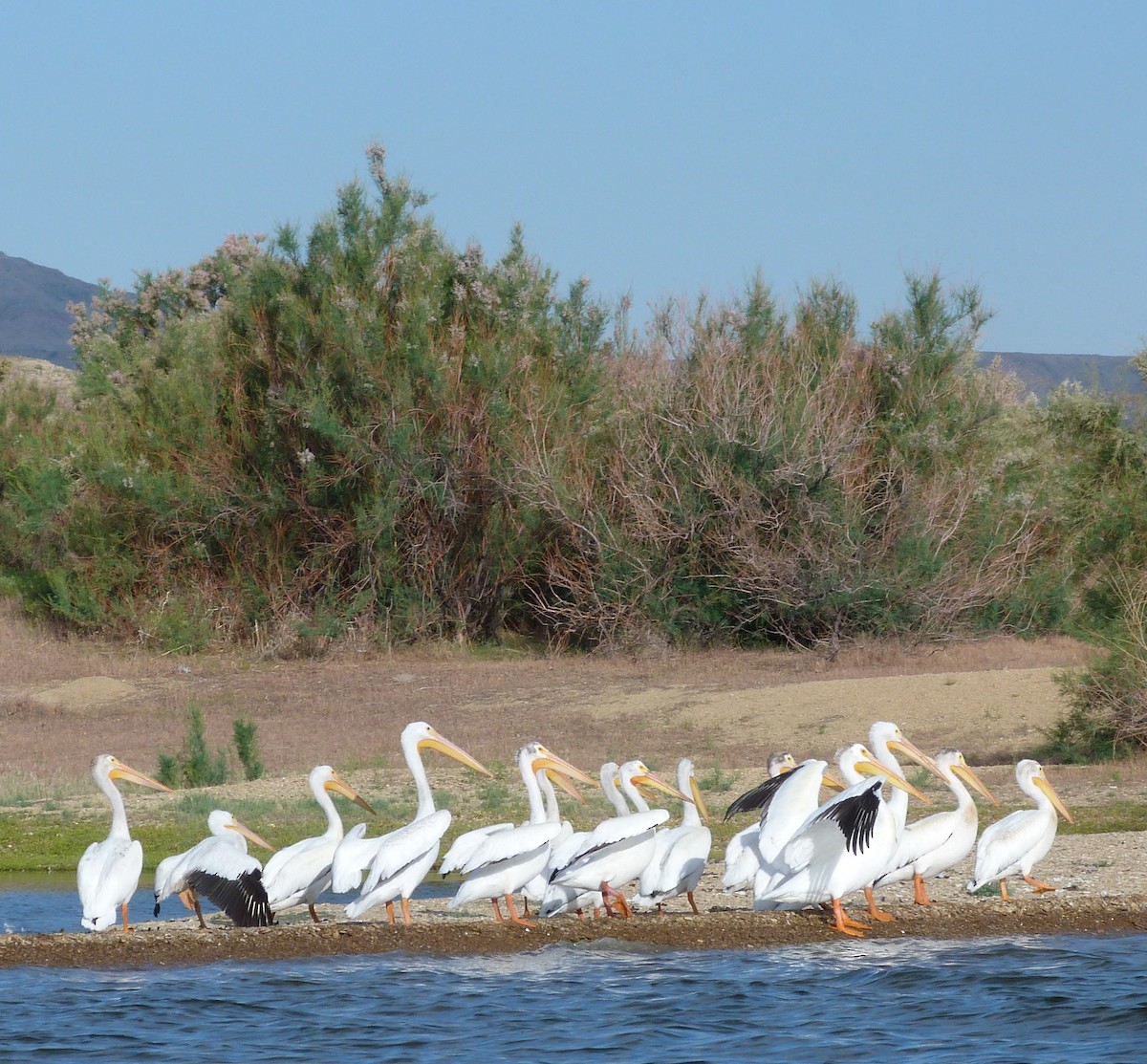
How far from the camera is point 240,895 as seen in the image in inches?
357

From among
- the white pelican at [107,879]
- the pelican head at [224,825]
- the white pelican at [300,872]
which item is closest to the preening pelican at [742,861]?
the white pelican at [300,872]

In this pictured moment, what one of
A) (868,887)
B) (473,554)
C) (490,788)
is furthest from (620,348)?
(868,887)

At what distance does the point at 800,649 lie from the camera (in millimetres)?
25969

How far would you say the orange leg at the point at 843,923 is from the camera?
9141mm

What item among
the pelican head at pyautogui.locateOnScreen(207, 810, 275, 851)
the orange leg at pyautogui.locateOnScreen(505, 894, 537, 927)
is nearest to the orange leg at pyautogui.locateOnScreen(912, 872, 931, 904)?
the orange leg at pyautogui.locateOnScreen(505, 894, 537, 927)

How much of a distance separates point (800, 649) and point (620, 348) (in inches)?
365

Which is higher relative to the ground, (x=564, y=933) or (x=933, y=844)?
(x=933, y=844)

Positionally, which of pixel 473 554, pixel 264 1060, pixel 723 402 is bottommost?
pixel 264 1060

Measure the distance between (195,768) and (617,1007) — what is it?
9.72 metres

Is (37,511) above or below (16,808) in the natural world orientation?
above

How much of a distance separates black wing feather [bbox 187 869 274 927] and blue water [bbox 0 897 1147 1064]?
0.27 m

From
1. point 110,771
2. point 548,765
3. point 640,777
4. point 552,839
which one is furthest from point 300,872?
point 640,777

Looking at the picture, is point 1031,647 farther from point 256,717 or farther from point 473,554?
point 256,717

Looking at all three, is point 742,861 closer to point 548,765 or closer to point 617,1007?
point 617,1007
